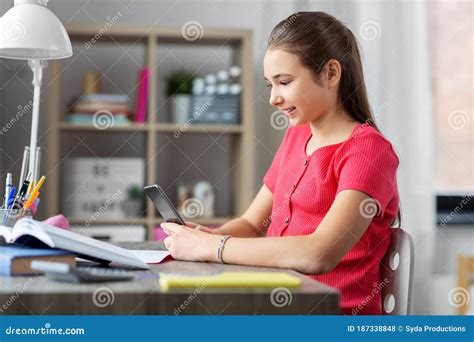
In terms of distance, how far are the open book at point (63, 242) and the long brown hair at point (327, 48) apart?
561 mm

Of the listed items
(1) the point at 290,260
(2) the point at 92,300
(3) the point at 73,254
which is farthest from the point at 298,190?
(2) the point at 92,300

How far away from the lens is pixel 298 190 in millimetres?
1481

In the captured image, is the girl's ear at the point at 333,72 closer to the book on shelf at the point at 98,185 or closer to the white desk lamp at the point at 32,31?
the white desk lamp at the point at 32,31

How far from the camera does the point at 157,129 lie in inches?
123

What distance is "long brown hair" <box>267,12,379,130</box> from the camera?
4.64 feet

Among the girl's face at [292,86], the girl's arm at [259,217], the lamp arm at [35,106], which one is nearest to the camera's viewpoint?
the girl's face at [292,86]

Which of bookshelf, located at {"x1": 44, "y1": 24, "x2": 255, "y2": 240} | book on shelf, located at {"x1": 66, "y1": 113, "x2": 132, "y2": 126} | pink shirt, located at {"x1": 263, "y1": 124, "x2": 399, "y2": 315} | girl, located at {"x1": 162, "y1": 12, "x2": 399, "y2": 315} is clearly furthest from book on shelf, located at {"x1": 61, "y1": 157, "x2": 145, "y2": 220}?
pink shirt, located at {"x1": 263, "y1": 124, "x2": 399, "y2": 315}

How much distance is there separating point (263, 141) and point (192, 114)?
433 millimetres

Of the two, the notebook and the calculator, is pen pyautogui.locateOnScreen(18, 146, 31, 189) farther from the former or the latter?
the calculator

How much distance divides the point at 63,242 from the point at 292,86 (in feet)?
1.98

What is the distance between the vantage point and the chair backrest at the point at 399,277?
4.25 feet

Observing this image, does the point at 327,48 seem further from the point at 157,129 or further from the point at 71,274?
the point at 157,129

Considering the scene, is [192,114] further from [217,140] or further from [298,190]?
[298,190]

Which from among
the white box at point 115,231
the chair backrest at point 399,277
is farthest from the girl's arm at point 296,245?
the white box at point 115,231
